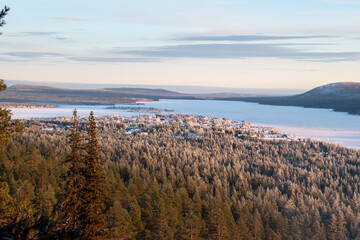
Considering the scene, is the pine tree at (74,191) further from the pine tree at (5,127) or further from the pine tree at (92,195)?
the pine tree at (5,127)

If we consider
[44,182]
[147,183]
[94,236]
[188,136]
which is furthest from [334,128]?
[94,236]

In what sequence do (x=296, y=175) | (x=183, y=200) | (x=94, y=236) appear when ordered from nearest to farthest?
(x=94, y=236) → (x=183, y=200) → (x=296, y=175)

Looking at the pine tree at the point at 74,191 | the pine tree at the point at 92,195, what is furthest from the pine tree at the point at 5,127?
the pine tree at the point at 92,195

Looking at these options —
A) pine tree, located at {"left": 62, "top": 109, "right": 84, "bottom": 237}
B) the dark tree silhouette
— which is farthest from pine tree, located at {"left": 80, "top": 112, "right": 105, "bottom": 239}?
the dark tree silhouette

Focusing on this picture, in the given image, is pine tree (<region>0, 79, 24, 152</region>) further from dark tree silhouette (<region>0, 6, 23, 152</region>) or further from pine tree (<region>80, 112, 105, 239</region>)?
pine tree (<region>80, 112, 105, 239</region>)

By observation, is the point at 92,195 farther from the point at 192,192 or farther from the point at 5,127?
the point at 192,192

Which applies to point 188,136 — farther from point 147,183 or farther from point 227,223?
point 227,223
